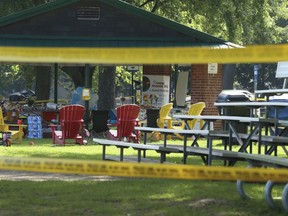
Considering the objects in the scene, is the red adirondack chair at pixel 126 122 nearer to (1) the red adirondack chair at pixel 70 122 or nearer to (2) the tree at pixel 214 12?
(1) the red adirondack chair at pixel 70 122

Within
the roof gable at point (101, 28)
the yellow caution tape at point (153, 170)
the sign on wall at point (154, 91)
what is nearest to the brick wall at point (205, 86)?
the roof gable at point (101, 28)

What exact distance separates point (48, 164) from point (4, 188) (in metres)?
2.43

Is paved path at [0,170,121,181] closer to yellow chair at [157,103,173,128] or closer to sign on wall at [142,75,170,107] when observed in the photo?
yellow chair at [157,103,173,128]

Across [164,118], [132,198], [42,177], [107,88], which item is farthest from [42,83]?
[132,198]

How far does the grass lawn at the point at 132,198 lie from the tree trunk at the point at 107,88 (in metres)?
24.1

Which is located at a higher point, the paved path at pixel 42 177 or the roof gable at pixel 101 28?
the roof gable at pixel 101 28

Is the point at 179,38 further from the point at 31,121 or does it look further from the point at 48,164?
the point at 48,164

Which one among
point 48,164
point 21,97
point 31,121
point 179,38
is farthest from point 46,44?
point 21,97

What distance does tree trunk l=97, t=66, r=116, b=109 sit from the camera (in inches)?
1353

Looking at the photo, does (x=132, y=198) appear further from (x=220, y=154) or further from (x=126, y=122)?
(x=126, y=122)

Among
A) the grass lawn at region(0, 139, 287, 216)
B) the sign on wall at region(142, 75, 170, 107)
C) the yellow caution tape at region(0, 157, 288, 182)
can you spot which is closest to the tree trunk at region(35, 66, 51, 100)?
the sign on wall at region(142, 75, 170, 107)

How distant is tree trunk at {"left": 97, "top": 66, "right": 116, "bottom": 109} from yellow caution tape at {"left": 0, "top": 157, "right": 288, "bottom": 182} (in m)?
27.0

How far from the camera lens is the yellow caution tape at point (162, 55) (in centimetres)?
700

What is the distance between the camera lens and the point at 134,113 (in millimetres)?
18750
